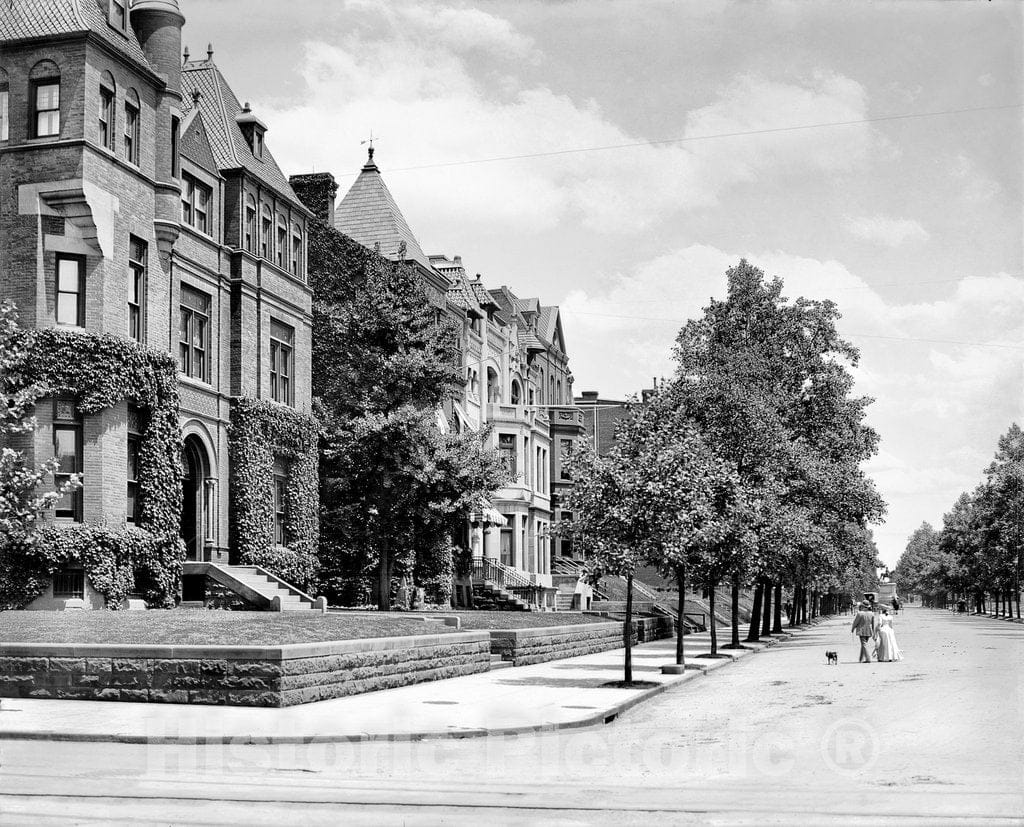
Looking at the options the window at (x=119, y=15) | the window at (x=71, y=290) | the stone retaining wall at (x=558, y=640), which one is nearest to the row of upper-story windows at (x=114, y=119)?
the window at (x=119, y=15)

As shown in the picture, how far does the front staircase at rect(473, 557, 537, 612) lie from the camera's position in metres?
49.4

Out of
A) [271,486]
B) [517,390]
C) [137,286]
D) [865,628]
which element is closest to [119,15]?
[137,286]

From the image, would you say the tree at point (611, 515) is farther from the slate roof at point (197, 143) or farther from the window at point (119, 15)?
the slate roof at point (197, 143)

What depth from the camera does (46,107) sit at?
2992 cm

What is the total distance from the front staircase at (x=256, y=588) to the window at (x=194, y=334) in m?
5.39

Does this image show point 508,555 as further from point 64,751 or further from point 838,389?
point 64,751

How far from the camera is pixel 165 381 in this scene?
105 ft

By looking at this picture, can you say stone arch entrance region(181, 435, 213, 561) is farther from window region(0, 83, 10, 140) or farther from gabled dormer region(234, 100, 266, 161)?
gabled dormer region(234, 100, 266, 161)

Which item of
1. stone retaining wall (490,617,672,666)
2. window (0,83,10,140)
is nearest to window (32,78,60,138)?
window (0,83,10,140)

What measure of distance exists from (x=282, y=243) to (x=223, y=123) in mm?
4165

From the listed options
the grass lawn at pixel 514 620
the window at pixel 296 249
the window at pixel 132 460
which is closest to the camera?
the window at pixel 132 460

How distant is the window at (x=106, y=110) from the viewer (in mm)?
30453

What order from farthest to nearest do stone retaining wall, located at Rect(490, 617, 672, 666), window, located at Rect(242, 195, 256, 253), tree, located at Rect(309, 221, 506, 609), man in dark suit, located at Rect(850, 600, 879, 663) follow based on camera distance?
1. tree, located at Rect(309, 221, 506, 609)
2. window, located at Rect(242, 195, 256, 253)
3. man in dark suit, located at Rect(850, 600, 879, 663)
4. stone retaining wall, located at Rect(490, 617, 672, 666)

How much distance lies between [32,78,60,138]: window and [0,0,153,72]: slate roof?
113cm
